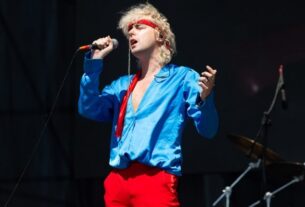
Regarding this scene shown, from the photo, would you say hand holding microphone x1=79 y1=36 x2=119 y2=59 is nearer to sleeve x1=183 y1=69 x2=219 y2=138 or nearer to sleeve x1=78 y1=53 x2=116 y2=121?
sleeve x1=78 y1=53 x2=116 y2=121

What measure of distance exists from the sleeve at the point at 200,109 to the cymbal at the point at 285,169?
1.05 metres

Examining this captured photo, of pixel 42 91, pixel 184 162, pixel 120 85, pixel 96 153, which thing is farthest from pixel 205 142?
pixel 120 85

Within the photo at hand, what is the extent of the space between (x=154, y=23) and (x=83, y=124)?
1.82 meters

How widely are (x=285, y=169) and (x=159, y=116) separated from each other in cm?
127

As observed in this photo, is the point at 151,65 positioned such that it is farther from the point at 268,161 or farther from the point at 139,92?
the point at 268,161

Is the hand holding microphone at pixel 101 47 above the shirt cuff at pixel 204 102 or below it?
above

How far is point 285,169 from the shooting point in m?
4.09

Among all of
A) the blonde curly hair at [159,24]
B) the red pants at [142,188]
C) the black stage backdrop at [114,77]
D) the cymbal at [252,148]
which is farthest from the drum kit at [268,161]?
the red pants at [142,188]

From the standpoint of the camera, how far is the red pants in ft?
9.78

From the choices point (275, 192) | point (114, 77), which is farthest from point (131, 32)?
point (114, 77)

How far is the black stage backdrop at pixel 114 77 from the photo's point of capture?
4.68 m

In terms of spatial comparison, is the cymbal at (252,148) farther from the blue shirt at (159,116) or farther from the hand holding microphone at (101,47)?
the hand holding microphone at (101,47)

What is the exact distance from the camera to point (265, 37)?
483cm

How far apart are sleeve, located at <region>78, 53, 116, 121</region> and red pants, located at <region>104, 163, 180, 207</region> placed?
0.36 meters
